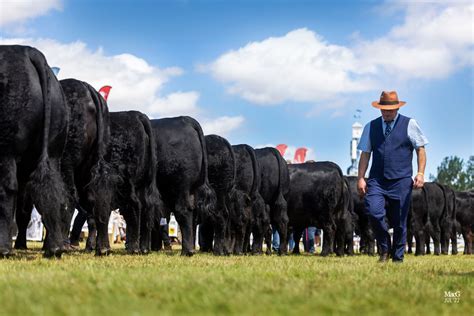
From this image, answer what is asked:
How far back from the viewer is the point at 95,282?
15.8 feet

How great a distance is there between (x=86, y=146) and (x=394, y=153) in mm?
3997

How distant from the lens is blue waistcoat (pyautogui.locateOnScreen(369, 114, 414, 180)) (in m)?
9.32

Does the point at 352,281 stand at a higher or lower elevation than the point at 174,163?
lower

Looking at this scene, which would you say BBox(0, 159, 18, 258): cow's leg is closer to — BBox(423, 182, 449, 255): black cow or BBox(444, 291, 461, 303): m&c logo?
BBox(444, 291, 461, 303): m&c logo

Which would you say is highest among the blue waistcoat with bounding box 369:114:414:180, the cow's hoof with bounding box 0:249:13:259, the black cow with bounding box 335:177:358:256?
the blue waistcoat with bounding box 369:114:414:180

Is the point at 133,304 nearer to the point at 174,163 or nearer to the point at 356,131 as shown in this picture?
the point at 174,163

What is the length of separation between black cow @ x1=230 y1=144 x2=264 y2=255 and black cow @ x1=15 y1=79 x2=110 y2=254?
4.27 metres

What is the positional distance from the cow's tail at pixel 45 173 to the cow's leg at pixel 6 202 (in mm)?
199

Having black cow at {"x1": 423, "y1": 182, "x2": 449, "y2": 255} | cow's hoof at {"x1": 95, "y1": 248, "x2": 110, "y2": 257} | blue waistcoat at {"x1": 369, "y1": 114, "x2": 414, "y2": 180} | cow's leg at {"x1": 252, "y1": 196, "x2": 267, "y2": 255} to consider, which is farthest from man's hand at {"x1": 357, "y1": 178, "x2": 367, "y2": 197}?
black cow at {"x1": 423, "y1": 182, "x2": 449, "y2": 255}

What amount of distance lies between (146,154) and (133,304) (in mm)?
7033

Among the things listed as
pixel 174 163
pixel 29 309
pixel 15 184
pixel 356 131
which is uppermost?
pixel 356 131

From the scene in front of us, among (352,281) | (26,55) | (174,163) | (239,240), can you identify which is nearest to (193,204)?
(174,163)

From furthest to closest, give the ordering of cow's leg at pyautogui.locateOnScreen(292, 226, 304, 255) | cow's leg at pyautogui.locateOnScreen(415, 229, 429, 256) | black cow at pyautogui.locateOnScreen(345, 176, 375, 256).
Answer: black cow at pyautogui.locateOnScreen(345, 176, 375, 256), cow's leg at pyautogui.locateOnScreen(415, 229, 429, 256), cow's leg at pyautogui.locateOnScreen(292, 226, 304, 255)

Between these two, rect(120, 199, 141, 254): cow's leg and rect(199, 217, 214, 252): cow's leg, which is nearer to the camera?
rect(120, 199, 141, 254): cow's leg
